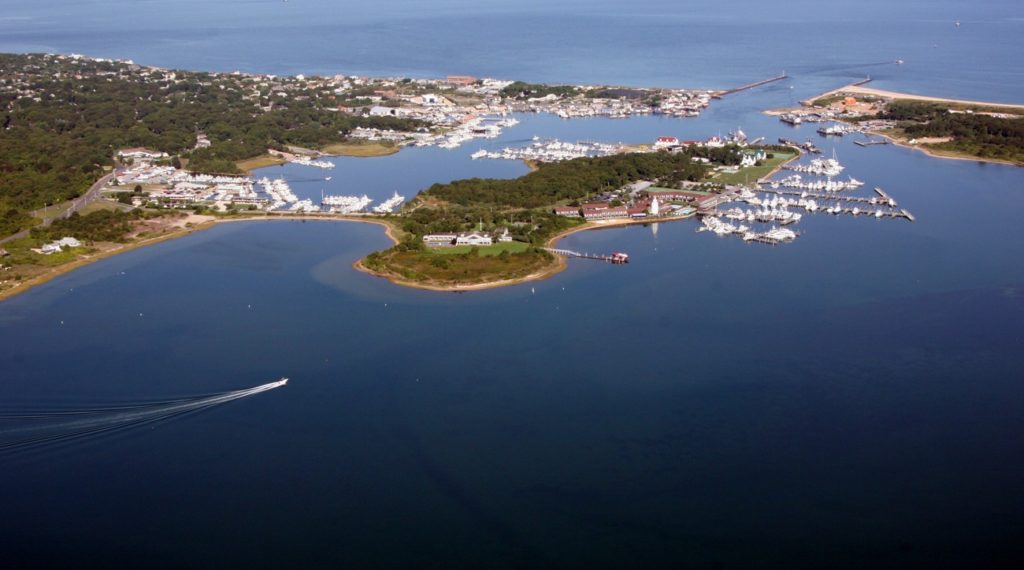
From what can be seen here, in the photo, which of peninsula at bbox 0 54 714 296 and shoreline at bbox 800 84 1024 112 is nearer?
peninsula at bbox 0 54 714 296

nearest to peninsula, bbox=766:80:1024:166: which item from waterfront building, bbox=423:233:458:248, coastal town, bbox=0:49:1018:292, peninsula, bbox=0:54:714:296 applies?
coastal town, bbox=0:49:1018:292

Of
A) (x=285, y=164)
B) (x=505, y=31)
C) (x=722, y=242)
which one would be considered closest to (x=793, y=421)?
(x=722, y=242)

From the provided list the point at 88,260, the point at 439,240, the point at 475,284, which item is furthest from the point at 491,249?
the point at 88,260

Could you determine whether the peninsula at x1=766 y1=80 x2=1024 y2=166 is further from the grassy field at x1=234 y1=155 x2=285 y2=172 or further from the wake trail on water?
the wake trail on water

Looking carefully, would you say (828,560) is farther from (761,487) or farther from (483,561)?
(483,561)

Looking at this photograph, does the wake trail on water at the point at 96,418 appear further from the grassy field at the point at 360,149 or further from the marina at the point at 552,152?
the grassy field at the point at 360,149

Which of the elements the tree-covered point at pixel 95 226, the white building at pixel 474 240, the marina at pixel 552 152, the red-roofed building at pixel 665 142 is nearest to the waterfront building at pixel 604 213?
the white building at pixel 474 240
